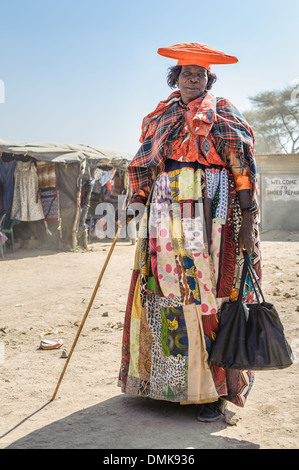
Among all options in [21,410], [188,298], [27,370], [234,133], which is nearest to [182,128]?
[234,133]

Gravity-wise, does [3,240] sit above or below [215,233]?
below

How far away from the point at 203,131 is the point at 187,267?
778 mm

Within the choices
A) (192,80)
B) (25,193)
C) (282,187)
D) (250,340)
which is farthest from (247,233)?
(282,187)

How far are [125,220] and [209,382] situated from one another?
3.74ft

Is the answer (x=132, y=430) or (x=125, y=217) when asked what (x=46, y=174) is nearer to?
(x=125, y=217)

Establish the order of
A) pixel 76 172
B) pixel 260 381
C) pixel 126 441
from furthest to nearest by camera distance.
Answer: pixel 76 172 → pixel 260 381 → pixel 126 441

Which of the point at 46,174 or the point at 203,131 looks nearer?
the point at 203,131

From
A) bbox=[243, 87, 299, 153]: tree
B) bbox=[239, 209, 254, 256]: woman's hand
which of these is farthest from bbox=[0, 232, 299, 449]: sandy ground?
bbox=[243, 87, 299, 153]: tree

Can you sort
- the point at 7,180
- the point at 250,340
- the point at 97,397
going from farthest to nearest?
the point at 7,180
the point at 97,397
the point at 250,340

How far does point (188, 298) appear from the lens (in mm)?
2648

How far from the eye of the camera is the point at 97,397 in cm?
305

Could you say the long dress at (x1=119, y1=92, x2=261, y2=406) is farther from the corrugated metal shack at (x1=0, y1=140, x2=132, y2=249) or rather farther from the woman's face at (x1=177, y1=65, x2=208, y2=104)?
the corrugated metal shack at (x1=0, y1=140, x2=132, y2=249)

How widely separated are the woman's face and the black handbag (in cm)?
120

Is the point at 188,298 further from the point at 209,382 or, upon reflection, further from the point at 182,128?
the point at 182,128
